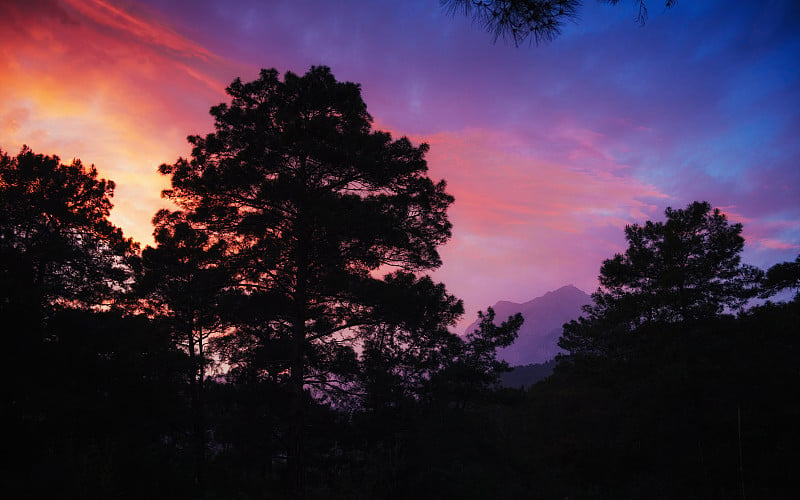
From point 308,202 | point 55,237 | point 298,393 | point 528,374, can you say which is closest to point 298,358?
point 298,393

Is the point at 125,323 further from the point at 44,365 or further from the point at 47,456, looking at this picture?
the point at 47,456

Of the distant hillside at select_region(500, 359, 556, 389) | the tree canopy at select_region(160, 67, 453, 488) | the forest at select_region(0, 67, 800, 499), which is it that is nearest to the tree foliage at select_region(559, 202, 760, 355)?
the forest at select_region(0, 67, 800, 499)

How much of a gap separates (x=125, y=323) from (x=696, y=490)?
21058 mm

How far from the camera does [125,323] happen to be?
1576 centimetres

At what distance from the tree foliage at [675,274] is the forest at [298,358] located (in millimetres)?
2166

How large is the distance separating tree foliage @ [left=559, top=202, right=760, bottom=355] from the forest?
2.17m

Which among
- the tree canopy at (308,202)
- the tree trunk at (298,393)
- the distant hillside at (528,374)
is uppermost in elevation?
the tree canopy at (308,202)

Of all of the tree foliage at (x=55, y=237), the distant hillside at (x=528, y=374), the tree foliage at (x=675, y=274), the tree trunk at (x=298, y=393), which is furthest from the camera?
the distant hillside at (x=528, y=374)

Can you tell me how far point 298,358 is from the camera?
10227 millimetres

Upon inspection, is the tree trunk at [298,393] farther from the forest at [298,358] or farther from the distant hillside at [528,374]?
the distant hillside at [528,374]

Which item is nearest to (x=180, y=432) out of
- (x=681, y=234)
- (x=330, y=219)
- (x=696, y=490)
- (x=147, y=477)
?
(x=147, y=477)

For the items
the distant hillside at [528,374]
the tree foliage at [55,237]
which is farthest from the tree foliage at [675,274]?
the distant hillside at [528,374]

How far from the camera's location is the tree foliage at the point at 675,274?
20.5m

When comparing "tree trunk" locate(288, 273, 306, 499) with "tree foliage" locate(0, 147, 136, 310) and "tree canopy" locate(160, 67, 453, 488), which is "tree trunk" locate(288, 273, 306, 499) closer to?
"tree canopy" locate(160, 67, 453, 488)
